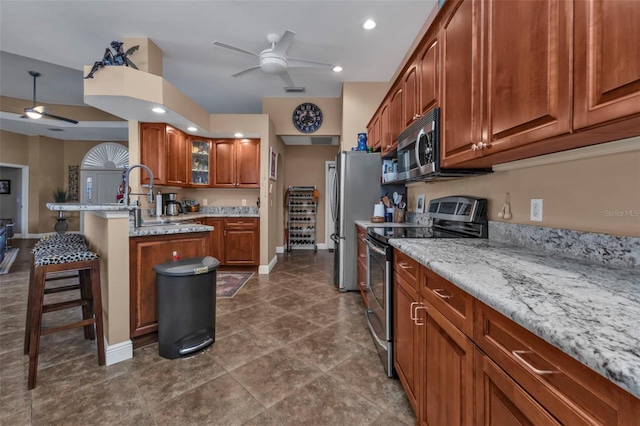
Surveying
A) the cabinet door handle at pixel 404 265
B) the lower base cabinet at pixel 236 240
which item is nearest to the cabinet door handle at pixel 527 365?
the cabinet door handle at pixel 404 265

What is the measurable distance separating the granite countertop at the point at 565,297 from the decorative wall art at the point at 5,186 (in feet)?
36.2

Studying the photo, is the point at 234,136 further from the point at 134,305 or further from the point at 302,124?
the point at 134,305

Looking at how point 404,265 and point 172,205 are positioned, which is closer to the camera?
point 404,265

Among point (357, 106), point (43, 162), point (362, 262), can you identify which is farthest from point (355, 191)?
point (43, 162)

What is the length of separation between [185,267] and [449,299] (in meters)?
1.79

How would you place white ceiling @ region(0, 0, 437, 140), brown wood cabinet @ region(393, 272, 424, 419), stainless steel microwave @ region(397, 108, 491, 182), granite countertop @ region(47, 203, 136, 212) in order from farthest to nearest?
white ceiling @ region(0, 0, 437, 140) < stainless steel microwave @ region(397, 108, 491, 182) < granite countertop @ region(47, 203, 136, 212) < brown wood cabinet @ region(393, 272, 424, 419)

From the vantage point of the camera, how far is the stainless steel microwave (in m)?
1.86

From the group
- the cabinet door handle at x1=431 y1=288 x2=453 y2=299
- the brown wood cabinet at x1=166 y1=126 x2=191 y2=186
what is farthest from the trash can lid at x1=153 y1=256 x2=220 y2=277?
the brown wood cabinet at x1=166 y1=126 x2=191 y2=186

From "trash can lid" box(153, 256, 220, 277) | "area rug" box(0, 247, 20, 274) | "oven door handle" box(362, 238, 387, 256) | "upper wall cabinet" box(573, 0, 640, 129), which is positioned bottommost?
"area rug" box(0, 247, 20, 274)

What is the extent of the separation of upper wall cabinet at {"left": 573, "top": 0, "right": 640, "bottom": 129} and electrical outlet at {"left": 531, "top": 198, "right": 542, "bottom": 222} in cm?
63

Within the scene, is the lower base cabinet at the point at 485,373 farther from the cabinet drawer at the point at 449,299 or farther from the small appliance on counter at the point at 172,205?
the small appliance on counter at the point at 172,205

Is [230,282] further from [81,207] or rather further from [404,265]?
[404,265]

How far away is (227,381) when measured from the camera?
175cm

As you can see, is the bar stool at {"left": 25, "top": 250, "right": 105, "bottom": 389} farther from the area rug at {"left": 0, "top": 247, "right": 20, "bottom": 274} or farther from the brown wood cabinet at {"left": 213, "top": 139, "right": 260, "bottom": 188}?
the area rug at {"left": 0, "top": 247, "right": 20, "bottom": 274}
